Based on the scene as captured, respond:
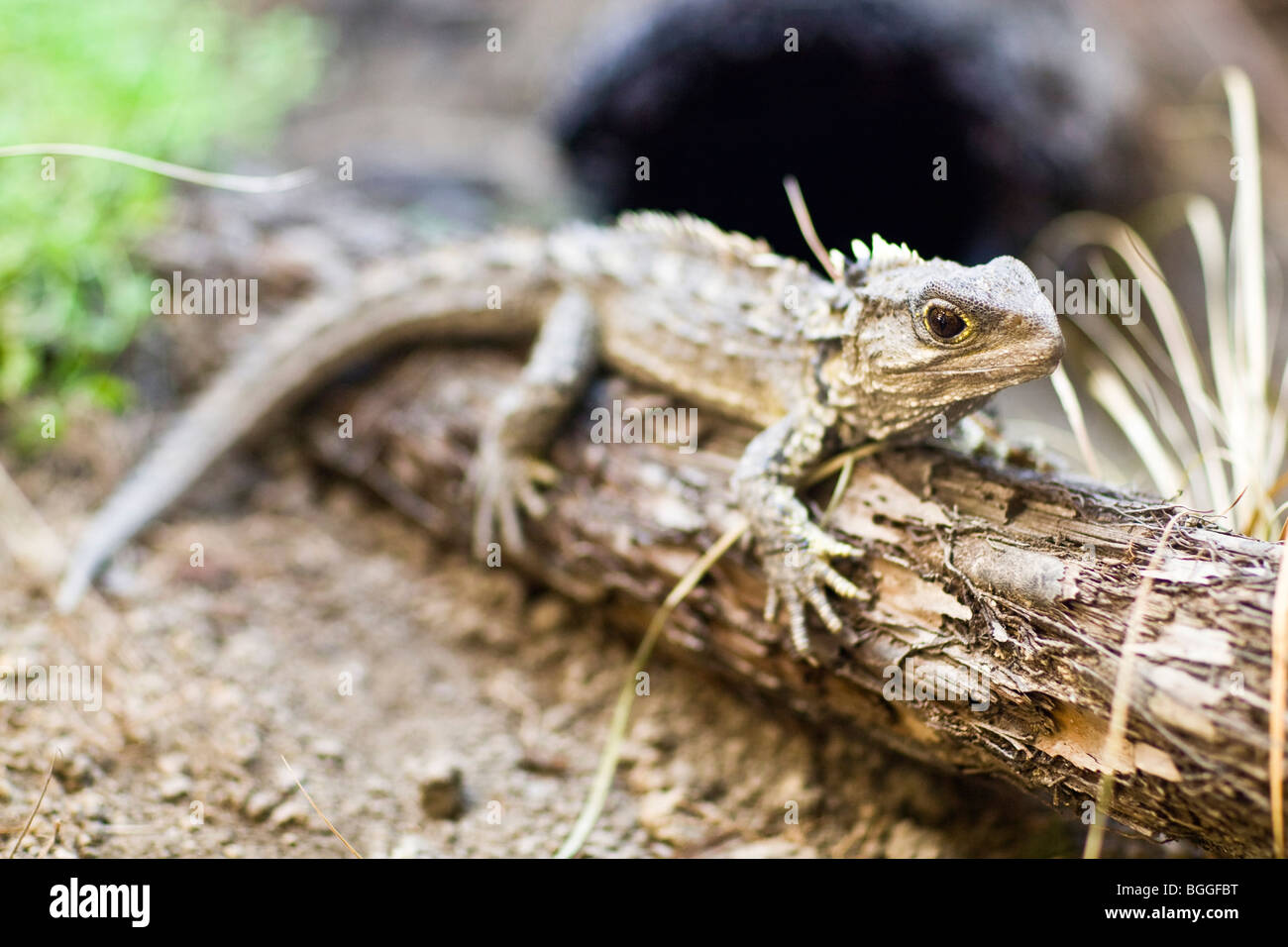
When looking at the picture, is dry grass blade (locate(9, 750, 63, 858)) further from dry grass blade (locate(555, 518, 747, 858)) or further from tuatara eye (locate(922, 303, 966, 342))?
tuatara eye (locate(922, 303, 966, 342))

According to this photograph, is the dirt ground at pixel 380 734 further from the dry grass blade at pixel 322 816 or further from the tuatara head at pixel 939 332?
the tuatara head at pixel 939 332

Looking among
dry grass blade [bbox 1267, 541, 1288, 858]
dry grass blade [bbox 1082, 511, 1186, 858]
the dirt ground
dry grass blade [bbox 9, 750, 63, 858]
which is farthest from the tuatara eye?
dry grass blade [bbox 9, 750, 63, 858]

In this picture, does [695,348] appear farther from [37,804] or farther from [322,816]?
[37,804]

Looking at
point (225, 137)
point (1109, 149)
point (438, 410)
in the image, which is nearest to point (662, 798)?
point (438, 410)

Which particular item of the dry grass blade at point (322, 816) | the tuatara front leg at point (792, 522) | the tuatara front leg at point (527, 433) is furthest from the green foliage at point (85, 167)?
the tuatara front leg at point (792, 522)

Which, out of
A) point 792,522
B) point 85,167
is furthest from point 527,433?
point 85,167

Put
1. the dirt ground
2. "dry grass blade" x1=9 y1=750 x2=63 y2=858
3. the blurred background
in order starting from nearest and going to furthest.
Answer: "dry grass blade" x1=9 y1=750 x2=63 y2=858 → the dirt ground → the blurred background
